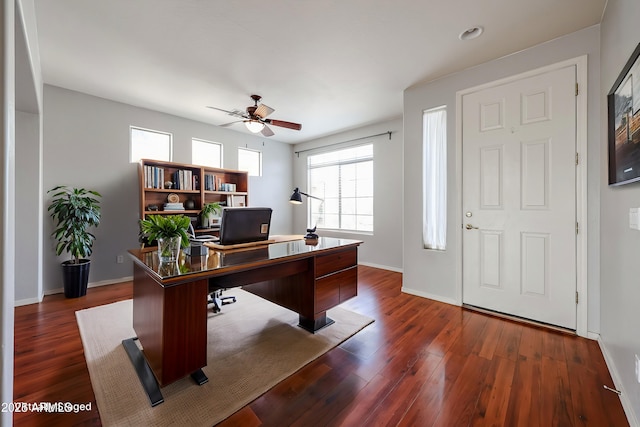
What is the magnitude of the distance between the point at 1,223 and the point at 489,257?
3.47 metres

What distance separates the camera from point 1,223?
928 millimetres

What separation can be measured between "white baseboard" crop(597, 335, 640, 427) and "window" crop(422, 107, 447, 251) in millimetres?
1465

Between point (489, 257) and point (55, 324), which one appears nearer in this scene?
point (55, 324)

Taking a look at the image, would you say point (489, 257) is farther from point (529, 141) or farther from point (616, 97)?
point (616, 97)

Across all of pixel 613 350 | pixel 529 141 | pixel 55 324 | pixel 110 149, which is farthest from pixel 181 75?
pixel 613 350

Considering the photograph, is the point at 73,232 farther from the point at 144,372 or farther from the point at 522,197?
the point at 522,197

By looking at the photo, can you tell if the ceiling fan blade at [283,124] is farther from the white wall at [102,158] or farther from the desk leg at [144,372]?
the desk leg at [144,372]

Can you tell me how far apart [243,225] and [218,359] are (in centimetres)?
101

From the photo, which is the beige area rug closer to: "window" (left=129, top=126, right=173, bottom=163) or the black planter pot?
the black planter pot

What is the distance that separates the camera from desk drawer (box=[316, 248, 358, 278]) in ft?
7.10

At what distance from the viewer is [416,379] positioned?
1671 millimetres

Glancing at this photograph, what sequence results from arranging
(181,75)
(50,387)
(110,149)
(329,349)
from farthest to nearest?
1. (110,149)
2. (181,75)
3. (329,349)
4. (50,387)

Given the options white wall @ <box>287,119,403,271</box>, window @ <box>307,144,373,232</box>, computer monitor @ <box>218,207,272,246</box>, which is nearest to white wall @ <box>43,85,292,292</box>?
window @ <box>307,144,373,232</box>

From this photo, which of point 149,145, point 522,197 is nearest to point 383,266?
point 522,197
